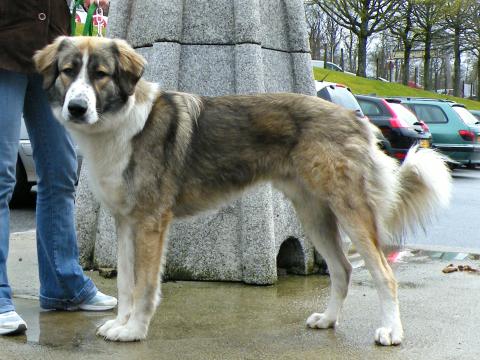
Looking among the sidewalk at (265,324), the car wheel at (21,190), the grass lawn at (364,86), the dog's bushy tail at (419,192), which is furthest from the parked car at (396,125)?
the grass lawn at (364,86)

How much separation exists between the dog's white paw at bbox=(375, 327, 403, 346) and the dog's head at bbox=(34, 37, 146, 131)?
1944 millimetres

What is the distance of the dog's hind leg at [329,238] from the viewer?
15.8 feet

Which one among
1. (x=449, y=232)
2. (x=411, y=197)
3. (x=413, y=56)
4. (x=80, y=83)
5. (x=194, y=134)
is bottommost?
(x=449, y=232)

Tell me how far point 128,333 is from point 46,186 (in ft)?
3.83

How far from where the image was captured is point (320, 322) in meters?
4.65

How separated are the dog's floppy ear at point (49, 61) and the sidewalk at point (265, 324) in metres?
1.47

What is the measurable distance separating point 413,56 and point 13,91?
63212mm

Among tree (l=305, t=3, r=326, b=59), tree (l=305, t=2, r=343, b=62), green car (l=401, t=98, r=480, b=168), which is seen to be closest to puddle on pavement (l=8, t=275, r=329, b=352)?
green car (l=401, t=98, r=480, b=168)

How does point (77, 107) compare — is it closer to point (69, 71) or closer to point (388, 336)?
point (69, 71)

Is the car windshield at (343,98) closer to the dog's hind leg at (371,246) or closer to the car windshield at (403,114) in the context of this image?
the car windshield at (403,114)

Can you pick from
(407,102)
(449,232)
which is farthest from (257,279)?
(407,102)

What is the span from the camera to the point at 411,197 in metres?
4.80

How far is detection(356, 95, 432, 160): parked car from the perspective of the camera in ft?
58.0

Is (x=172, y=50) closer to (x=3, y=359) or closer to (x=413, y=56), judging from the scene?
(x=3, y=359)
